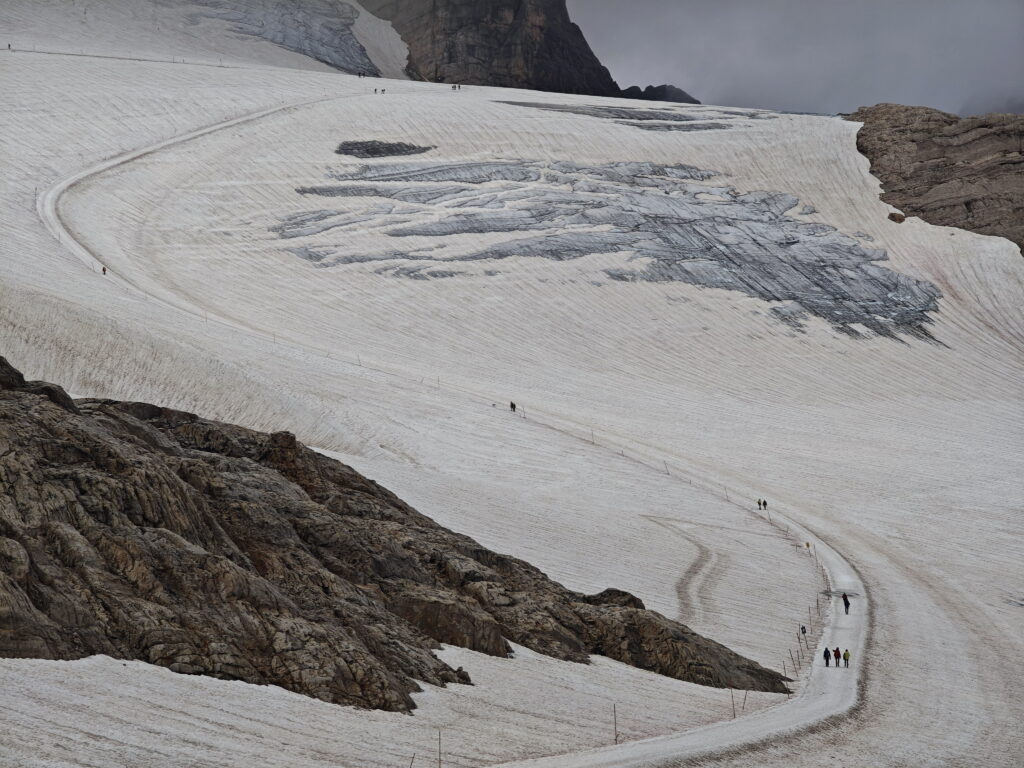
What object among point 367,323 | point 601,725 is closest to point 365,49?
point 367,323

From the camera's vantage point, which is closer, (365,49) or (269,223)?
(269,223)

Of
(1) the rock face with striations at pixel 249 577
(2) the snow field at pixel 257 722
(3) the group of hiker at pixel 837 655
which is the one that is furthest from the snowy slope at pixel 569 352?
(1) the rock face with striations at pixel 249 577

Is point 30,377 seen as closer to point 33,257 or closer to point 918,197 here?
point 33,257

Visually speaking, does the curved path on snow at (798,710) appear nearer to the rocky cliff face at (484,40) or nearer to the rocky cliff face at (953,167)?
the rocky cliff face at (953,167)

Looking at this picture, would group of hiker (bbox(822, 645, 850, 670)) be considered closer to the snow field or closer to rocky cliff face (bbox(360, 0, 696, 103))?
the snow field

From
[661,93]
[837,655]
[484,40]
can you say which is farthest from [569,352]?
[661,93]

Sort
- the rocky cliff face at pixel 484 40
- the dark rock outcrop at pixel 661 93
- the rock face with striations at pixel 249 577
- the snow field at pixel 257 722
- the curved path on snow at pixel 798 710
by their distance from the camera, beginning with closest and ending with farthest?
the snow field at pixel 257 722
the rock face with striations at pixel 249 577
the curved path on snow at pixel 798 710
the rocky cliff face at pixel 484 40
the dark rock outcrop at pixel 661 93

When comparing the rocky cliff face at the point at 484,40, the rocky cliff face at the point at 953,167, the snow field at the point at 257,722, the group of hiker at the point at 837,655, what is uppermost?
the rocky cliff face at the point at 484,40

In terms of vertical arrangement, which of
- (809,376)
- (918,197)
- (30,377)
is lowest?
(30,377)
